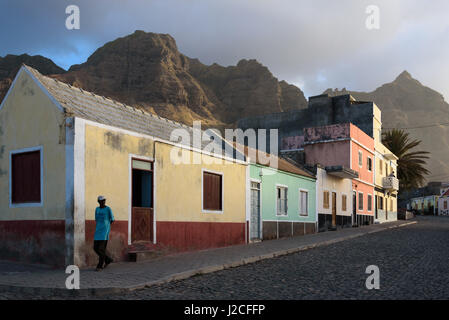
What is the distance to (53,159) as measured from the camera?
10094mm

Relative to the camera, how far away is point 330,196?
2505 centimetres

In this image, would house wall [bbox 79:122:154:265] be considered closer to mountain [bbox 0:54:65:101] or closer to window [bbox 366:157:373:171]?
window [bbox 366:157:373:171]

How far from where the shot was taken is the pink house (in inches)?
959

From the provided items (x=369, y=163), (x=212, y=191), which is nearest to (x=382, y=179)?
(x=369, y=163)

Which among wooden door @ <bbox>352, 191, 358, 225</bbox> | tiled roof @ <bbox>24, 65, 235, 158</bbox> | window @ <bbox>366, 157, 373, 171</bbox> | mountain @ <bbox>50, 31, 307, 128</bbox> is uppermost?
mountain @ <bbox>50, 31, 307, 128</bbox>

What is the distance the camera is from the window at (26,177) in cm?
1055

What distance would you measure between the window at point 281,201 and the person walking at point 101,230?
1064cm

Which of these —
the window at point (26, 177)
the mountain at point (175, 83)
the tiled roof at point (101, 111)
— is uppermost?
the mountain at point (175, 83)

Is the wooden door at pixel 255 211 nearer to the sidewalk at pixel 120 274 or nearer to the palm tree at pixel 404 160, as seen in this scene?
the sidewalk at pixel 120 274

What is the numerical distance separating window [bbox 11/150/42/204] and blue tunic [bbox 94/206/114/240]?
1.99 metres

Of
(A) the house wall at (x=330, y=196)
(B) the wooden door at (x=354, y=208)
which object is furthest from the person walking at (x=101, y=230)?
(B) the wooden door at (x=354, y=208)

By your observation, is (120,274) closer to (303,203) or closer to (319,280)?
(319,280)

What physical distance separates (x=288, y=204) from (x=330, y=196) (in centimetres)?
623

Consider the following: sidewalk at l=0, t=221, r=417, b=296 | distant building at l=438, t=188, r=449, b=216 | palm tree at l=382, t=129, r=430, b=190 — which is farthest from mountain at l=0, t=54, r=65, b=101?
sidewalk at l=0, t=221, r=417, b=296
